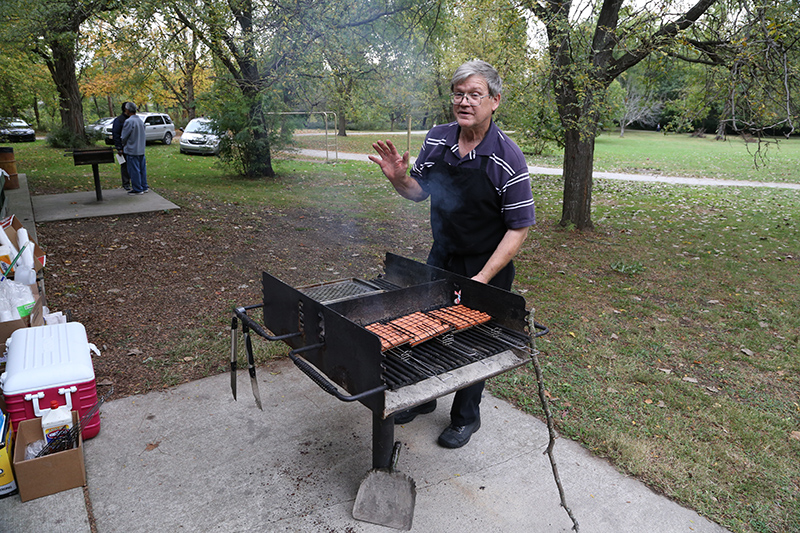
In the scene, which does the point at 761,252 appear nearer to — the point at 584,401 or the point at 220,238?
the point at 584,401

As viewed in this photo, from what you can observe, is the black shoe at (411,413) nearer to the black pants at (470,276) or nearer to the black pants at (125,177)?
the black pants at (470,276)

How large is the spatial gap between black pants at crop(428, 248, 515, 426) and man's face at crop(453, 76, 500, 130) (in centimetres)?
75

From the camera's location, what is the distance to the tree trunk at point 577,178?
7.80 metres

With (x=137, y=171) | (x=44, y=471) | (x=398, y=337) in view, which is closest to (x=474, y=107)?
(x=398, y=337)

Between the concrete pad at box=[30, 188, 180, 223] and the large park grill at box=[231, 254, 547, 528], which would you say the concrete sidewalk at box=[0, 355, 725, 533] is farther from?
the concrete pad at box=[30, 188, 180, 223]

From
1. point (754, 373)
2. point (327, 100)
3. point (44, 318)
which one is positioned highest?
point (327, 100)

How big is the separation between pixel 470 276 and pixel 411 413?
999 millimetres

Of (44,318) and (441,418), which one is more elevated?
(44,318)

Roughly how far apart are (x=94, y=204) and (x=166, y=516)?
27.5ft

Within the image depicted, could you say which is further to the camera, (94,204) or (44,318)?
(94,204)

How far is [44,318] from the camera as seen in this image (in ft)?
12.1

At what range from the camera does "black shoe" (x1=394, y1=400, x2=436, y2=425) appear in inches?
127

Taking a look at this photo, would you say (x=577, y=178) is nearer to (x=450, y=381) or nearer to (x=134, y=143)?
(x=450, y=381)

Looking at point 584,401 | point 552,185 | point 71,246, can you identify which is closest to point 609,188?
point 552,185
